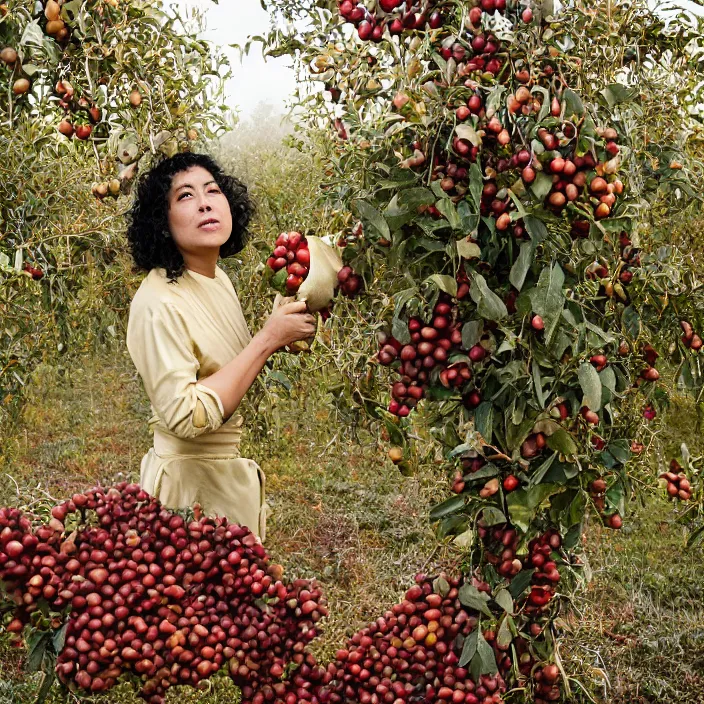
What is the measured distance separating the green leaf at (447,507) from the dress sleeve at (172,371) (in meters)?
0.56

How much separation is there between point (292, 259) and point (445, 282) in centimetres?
40

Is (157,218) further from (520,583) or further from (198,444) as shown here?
(520,583)

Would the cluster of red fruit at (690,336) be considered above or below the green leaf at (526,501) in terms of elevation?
above

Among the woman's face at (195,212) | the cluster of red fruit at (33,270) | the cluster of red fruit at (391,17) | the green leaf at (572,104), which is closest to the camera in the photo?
the green leaf at (572,104)

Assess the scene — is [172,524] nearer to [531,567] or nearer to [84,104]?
[531,567]

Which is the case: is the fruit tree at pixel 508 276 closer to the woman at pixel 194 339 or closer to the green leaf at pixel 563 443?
the green leaf at pixel 563 443

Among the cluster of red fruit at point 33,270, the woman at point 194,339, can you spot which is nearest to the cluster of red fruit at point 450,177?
the woman at point 194,339

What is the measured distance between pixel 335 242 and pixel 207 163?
0.51 meters

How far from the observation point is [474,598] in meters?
2.10

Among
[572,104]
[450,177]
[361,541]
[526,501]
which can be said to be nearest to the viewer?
[572,104]

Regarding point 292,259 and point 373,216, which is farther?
point 292,259

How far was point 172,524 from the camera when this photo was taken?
2.03 m

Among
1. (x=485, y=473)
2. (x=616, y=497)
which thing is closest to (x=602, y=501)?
(x=616, y=497)

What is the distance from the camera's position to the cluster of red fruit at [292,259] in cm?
204
